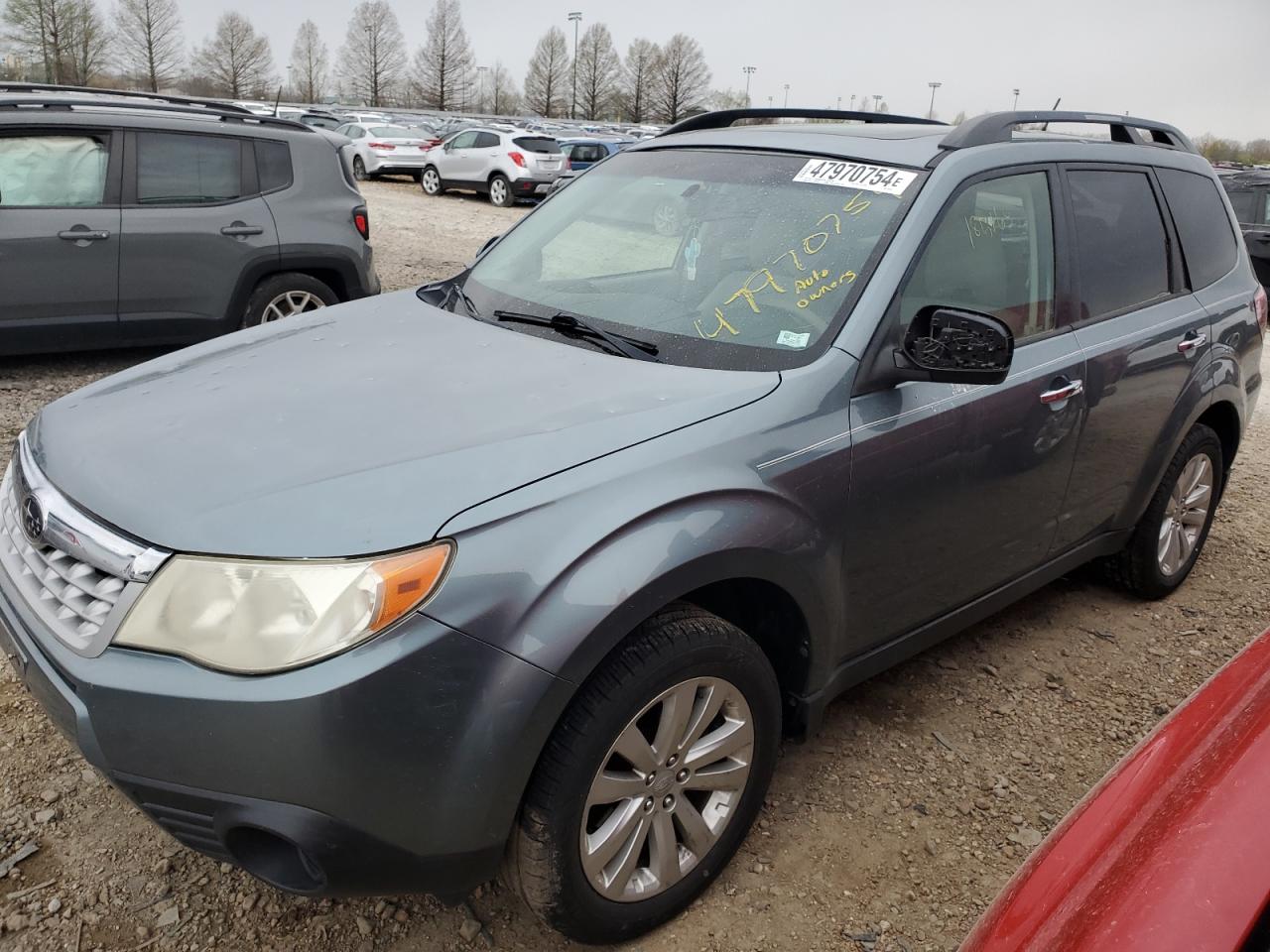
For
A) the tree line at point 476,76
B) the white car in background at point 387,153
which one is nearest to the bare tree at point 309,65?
the tree line at point 476,76

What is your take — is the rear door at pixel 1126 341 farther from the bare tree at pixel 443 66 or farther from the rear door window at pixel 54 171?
the bare tree at pixel 443 66

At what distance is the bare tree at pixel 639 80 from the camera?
9056 cm

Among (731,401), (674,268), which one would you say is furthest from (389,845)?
(674,268)

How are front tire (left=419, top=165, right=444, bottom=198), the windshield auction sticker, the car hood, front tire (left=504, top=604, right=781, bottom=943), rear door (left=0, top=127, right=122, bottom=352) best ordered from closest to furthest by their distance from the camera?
the car hood
front tire (left=504, top=604, right=781, bottom=943)
the windshield auction sticker
rear door (left=0, top=127, right=122, bottom=352)
front tire (left=419, top=165, right=444, bottom=198)

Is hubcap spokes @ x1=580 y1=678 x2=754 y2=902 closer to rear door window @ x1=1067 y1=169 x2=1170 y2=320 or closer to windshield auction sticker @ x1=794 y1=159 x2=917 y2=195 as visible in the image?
windshield auction sticker @ x1=794 y1=159 x2=917 y2=195

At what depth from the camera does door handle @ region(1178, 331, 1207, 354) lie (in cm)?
364

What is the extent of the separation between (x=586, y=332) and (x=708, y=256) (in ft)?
1.46

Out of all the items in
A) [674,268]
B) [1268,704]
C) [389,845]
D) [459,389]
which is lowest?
[389,845]

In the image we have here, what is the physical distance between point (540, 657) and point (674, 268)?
4.66 feet

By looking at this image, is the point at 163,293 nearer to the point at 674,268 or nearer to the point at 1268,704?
the point at 674,268

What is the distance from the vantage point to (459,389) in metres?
2.37

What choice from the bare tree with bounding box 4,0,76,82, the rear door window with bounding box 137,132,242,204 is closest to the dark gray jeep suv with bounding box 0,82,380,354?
the rear door window with bounding box 137,132,242,204

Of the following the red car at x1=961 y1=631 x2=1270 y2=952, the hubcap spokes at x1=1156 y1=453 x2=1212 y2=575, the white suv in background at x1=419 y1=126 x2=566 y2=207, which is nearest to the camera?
the red car at x1=961 y1=631 x2=1270 y2=952

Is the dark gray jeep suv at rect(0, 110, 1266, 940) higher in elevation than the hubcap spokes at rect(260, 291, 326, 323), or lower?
higher
